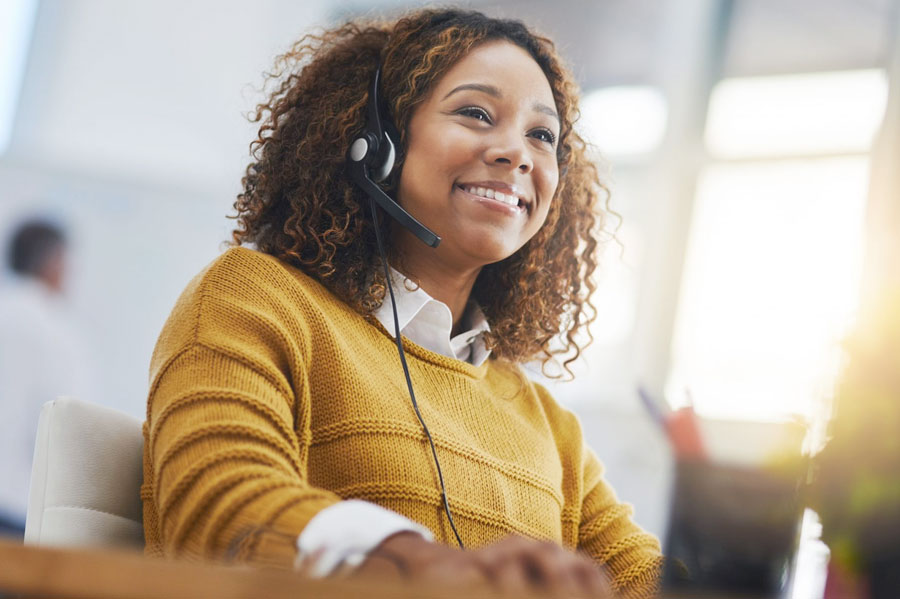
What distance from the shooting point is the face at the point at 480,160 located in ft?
4.13

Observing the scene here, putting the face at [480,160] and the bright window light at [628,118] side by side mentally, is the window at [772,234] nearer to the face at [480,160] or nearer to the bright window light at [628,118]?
the bright window light at [628,118]

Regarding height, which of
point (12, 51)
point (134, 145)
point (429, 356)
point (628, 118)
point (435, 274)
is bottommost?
point (429, 356)

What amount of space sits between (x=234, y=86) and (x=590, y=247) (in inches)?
118

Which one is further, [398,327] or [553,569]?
[398,327]

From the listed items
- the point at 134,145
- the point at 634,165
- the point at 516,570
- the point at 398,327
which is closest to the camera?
the point at 516,570

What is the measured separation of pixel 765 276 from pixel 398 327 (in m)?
2.85

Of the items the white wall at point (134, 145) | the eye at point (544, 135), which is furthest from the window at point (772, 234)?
the eye at point (544, 135)

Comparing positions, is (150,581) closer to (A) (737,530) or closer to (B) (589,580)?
(B) (589,580)

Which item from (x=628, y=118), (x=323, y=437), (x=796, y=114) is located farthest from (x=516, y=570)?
(x=628, y=118)

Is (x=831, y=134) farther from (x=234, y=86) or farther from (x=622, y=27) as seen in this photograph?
(x=234, y=86)

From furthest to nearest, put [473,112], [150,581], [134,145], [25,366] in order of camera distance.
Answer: [134,145] → [25,366] → [473,112] → [150,581]

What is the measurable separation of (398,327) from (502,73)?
1.32ft

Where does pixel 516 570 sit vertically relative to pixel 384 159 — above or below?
below

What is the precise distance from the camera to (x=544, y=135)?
137 centimetres
